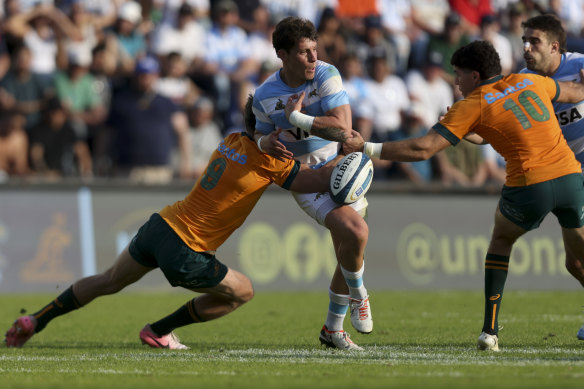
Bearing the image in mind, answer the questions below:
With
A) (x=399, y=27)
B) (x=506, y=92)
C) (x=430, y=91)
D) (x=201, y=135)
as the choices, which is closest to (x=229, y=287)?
(x=506, y=92)

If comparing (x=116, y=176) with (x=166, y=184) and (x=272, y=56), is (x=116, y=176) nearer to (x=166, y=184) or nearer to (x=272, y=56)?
(x=166, y=184)

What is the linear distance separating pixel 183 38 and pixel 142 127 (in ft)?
8.13

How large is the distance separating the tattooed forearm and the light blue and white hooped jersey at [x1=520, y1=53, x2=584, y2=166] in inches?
72.5

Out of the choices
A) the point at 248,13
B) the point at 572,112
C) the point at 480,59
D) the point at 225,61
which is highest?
the point at 248,13

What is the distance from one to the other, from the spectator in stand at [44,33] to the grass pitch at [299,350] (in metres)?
4.47

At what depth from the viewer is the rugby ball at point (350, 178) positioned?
7.76 metres

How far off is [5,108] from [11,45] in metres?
1.30

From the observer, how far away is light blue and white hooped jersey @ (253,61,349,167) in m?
7.95

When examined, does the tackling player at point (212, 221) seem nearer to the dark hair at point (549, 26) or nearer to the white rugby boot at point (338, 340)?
the white rugby boot at point (338, 340)

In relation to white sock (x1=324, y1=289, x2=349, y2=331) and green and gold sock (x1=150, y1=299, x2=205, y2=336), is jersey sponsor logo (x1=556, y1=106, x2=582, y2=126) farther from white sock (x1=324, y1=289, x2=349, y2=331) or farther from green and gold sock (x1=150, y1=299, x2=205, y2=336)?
green and gold sock (x1=150, y1=299, x2=205, y2=336)

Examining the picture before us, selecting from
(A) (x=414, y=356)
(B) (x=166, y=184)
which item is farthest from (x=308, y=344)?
(B) (x=166, y=184)

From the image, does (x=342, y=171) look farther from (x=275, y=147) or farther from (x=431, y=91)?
(x=431, y=91)

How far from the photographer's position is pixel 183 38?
16875 millimetres

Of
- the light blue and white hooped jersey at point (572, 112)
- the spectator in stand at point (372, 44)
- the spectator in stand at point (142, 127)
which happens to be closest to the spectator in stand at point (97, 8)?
the spectator in stand at point (142, 127)
